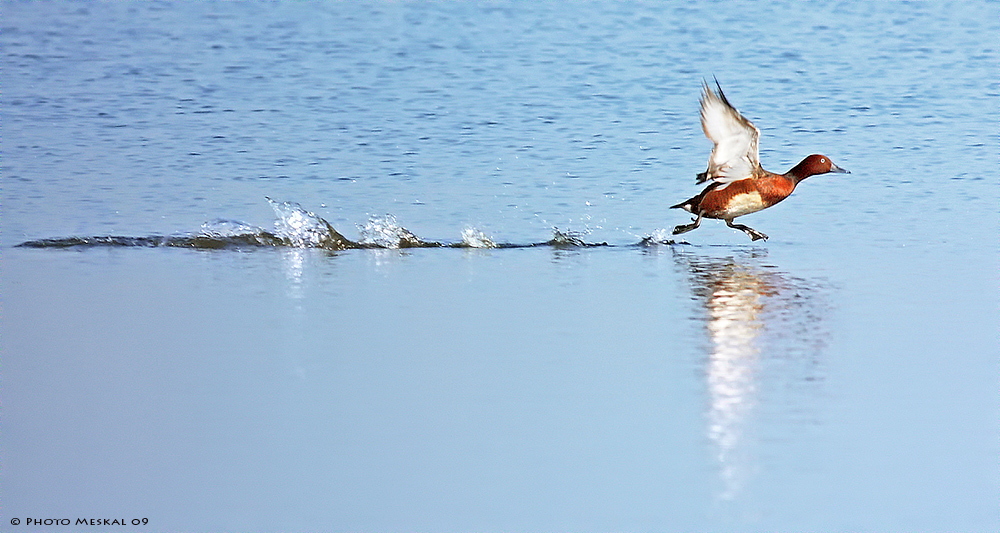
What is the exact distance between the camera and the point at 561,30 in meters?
17.5

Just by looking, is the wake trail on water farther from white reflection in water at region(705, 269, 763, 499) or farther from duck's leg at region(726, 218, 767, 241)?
white reflection in water at region(705, 269, 763, 499)

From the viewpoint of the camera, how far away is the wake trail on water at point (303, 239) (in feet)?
27.7

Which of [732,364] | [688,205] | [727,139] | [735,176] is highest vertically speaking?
[727,139]

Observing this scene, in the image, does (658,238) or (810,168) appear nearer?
(658,238)

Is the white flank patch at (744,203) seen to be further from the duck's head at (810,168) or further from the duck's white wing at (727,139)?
the duck's head at (810,168)

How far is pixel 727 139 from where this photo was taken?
28.0ft

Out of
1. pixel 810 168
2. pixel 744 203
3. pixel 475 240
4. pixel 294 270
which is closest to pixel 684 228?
pixel 744 203

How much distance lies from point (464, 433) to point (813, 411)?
1.11 m

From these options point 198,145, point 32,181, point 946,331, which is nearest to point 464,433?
point 946,331

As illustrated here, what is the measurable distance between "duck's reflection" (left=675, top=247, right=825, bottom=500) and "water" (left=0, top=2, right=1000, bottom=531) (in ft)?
0.08

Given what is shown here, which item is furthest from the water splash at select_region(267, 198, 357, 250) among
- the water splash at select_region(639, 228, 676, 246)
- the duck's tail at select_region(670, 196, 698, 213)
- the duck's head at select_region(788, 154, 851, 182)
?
the duck's head at select_region(788, 154, 851, 182)

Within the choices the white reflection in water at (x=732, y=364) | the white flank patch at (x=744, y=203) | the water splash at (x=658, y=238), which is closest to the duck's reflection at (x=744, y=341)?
the white reflection in water at (x=732, y=364)

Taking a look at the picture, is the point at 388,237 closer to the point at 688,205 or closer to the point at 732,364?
the point at 688,205

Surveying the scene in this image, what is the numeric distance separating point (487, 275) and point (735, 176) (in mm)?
1911
